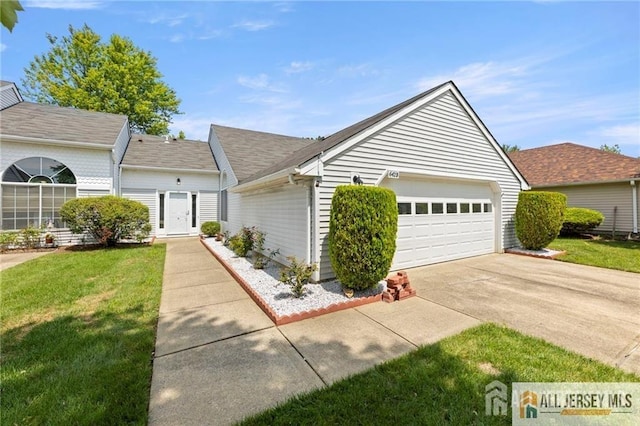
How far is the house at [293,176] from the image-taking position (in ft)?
20.6

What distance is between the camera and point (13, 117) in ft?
36.2

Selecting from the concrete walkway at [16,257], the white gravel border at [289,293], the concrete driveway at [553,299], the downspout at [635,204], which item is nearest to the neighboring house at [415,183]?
the white gravel border at [289,293]

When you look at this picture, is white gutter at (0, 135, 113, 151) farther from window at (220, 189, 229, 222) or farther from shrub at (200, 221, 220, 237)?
shrub at (200, 221, 220, 237)

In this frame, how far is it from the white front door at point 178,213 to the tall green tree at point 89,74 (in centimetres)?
1378

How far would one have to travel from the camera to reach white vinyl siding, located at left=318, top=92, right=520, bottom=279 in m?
5.93

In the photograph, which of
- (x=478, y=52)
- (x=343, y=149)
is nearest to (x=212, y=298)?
(x=343, y=149)

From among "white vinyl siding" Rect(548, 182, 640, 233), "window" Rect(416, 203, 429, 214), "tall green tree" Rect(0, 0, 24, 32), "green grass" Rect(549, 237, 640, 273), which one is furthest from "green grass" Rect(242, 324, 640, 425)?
"white vinyl siding" Rect(548, 182, 640, 233)

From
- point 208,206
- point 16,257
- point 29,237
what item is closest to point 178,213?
point 208,206

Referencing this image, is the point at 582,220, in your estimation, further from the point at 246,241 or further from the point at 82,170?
the point at 82,170

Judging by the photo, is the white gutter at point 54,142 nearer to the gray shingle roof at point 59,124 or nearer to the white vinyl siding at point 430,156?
the gray shingle roof at point 59,124

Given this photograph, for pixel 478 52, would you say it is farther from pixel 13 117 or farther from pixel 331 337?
pixel 13 117

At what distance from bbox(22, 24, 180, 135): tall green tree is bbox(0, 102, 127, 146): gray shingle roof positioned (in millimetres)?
10585

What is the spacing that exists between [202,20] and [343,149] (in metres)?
5.23
